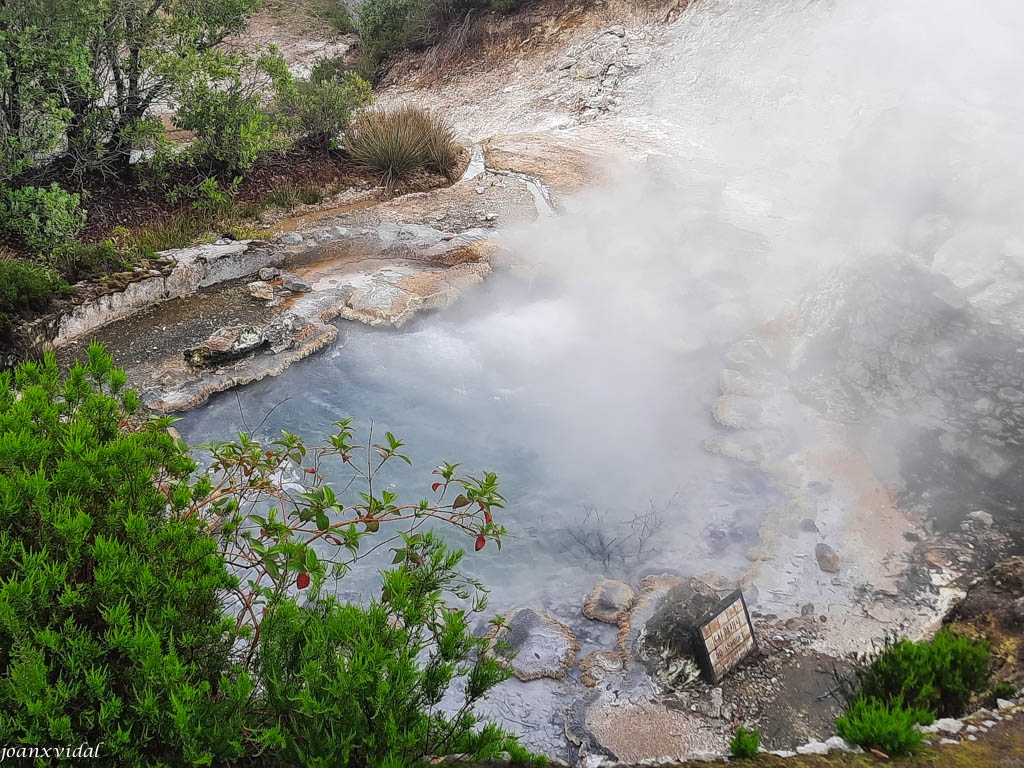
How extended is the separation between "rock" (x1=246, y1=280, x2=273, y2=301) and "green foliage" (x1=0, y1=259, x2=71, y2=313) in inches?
58.8

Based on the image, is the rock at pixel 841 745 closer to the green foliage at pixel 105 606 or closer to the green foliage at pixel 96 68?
the green foliage at pixel 105 606

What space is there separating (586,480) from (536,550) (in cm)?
81

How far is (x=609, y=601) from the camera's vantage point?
4043mm

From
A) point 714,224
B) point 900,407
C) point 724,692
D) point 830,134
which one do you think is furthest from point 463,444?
point 830,134

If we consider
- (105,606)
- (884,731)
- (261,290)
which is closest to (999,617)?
(884,731)

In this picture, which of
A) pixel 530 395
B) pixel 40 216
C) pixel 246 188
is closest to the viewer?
pixel 530 395

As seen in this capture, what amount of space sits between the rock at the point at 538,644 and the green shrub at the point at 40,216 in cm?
554

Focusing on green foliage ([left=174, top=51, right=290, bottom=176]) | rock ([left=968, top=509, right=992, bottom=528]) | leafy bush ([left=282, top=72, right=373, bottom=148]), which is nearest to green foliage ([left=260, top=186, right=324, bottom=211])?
green foliage ([left=174, top=51, right=290, bottom=176])

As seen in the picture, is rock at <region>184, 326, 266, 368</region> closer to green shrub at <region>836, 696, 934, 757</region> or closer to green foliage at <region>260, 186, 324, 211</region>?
green foliage at <region>260, 186, 324, 211</region>

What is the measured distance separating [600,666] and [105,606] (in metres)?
2.62

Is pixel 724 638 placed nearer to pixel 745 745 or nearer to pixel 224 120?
pixel 745 745

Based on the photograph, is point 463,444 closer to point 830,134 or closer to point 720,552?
point 720,552

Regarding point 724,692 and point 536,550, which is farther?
point 536,550

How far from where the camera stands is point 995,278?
5984 millimetres
